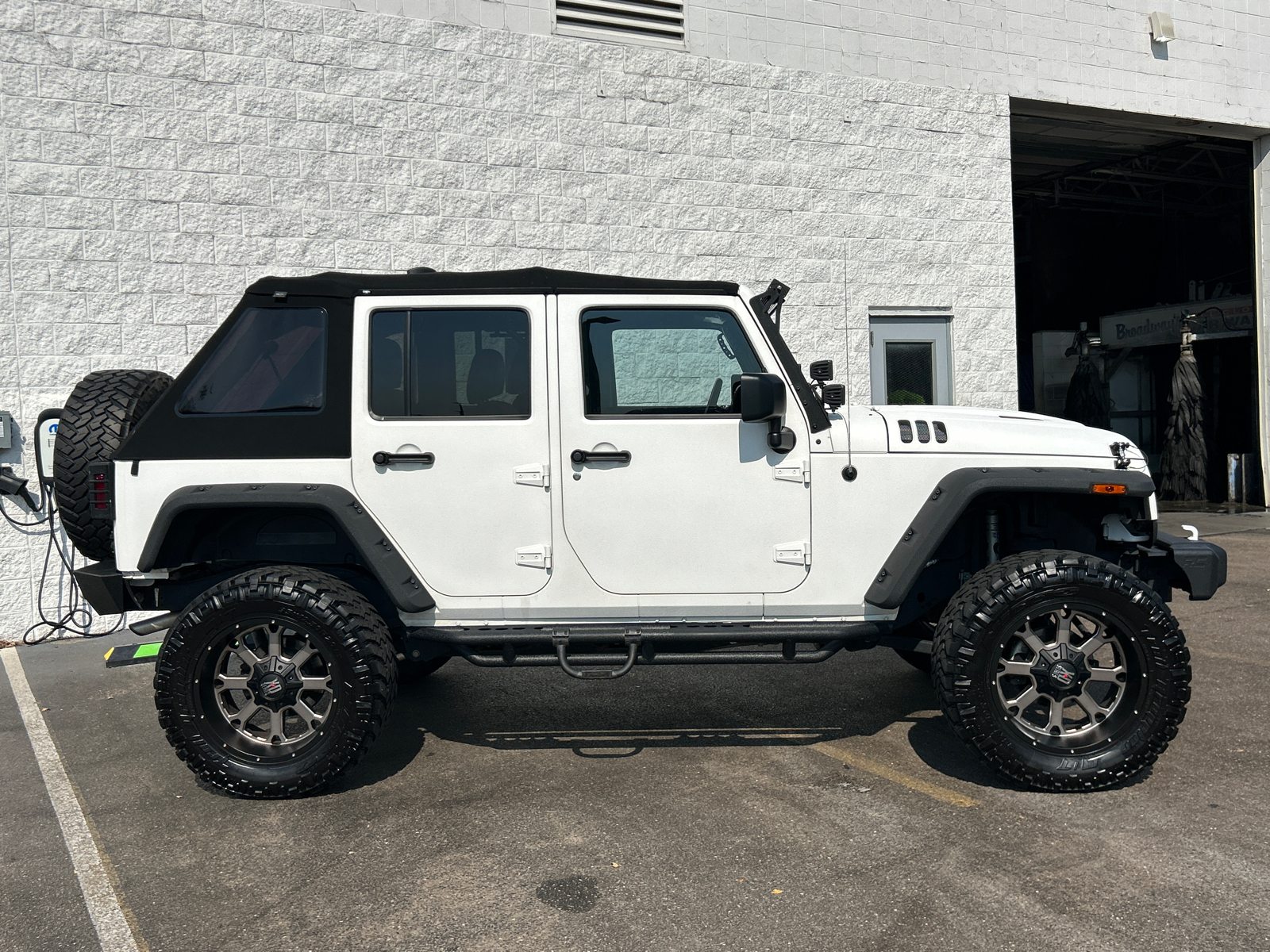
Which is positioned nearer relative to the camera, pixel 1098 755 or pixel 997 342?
pixel 1098 755

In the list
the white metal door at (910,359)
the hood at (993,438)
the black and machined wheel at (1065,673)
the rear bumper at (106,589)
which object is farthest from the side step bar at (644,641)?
the white metal door at (910,359)

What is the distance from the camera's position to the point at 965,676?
3.71 metres

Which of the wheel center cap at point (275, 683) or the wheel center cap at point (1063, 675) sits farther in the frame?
the wheel center cap at point (275, 683)

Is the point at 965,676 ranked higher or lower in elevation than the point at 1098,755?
higher

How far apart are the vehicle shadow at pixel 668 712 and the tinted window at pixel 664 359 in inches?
63.1

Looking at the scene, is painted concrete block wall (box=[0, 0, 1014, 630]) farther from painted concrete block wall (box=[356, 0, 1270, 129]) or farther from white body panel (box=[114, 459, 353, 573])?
white body panel (box=[114, 459, 353, 573])

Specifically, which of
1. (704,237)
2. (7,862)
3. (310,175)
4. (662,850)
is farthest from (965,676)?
(310,175)

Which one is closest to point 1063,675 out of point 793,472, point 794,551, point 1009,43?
point 794,551

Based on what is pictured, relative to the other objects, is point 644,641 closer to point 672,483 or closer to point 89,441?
point 672,483

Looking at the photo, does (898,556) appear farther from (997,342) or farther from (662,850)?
(997,342)

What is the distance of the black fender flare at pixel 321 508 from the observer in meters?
3.88

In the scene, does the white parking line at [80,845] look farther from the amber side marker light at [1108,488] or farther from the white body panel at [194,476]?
the amber side marker light at [1108,488]

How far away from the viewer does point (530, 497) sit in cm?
396

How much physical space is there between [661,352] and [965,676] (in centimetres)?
180
